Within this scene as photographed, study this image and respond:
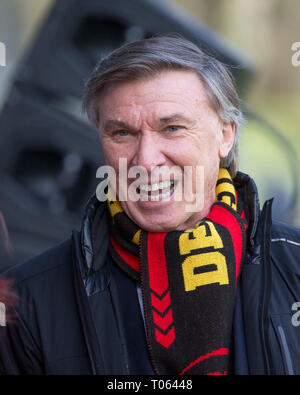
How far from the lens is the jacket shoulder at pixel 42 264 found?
1498 millimetres

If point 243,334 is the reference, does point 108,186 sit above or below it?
above

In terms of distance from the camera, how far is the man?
1.35 metres

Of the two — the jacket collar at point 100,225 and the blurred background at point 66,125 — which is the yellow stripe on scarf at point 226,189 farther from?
the blurred background at point 66,125

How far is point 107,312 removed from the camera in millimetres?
1382

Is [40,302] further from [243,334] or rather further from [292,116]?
[292,116]

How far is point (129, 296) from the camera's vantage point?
4.77 feet

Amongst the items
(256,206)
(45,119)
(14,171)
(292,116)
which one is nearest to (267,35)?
(292,116)

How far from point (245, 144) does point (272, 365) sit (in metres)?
2.24

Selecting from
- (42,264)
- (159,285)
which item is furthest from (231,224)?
(42,264)
